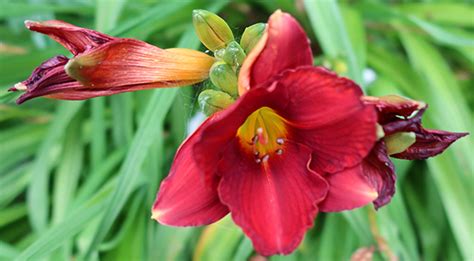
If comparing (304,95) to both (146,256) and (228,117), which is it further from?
(146,256)

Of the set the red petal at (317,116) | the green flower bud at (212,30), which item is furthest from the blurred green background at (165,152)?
the red petal at (317,116)

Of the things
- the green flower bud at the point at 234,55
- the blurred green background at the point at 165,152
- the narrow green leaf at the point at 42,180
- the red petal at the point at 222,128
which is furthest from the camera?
the narrow green leaf at the point at 42,180

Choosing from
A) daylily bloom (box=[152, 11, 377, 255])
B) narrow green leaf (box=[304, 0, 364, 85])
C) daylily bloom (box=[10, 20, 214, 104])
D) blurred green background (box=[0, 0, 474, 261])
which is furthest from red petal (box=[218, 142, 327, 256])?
narrow green leaf (box=[304, 0, 364, 85])

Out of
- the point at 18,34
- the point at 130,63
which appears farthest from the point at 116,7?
the point at 130,63

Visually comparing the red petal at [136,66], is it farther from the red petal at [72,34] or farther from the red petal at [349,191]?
the red petal at [349,191]

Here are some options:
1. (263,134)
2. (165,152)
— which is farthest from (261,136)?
(165,152)

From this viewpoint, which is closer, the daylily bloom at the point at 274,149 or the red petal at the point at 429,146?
the daylily bloom at the point at 274,149

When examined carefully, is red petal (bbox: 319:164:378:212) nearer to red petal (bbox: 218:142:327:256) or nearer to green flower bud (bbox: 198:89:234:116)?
red petal (bbox: 218:142:327:256)
